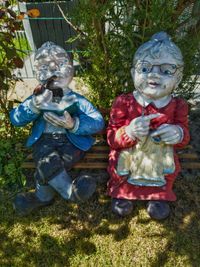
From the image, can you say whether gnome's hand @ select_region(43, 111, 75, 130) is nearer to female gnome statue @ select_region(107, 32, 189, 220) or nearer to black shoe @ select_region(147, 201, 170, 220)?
female gnome statue @ select_region(107, 32, 189, 220)

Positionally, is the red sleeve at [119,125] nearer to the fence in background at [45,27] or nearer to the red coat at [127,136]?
the red coat at [127,136]

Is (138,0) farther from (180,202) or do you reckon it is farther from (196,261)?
(196,261)

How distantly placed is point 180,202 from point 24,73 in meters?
3.37

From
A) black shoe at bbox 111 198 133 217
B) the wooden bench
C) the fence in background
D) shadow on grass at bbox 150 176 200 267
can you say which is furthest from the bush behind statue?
the fence in background

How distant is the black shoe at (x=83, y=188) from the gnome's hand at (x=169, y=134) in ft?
2.03

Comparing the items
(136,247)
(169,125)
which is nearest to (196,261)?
(136,247)

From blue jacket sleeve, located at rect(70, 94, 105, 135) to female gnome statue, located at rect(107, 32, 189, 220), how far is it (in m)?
0.12

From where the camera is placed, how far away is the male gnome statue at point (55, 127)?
9.22 ft

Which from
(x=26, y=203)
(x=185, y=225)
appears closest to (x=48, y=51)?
(x=26, y=203)

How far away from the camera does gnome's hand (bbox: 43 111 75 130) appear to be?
278 cm

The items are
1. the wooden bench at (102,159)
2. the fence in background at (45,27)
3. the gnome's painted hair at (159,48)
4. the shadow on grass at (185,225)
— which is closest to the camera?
the gnome's painted hair at (159,48)

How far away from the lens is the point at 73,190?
2.82 meters

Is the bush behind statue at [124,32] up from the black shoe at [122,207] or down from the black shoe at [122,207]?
up

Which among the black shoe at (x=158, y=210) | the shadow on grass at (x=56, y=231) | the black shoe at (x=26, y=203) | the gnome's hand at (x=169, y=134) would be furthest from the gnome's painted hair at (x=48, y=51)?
the black shoe at (x=158, y=210)
